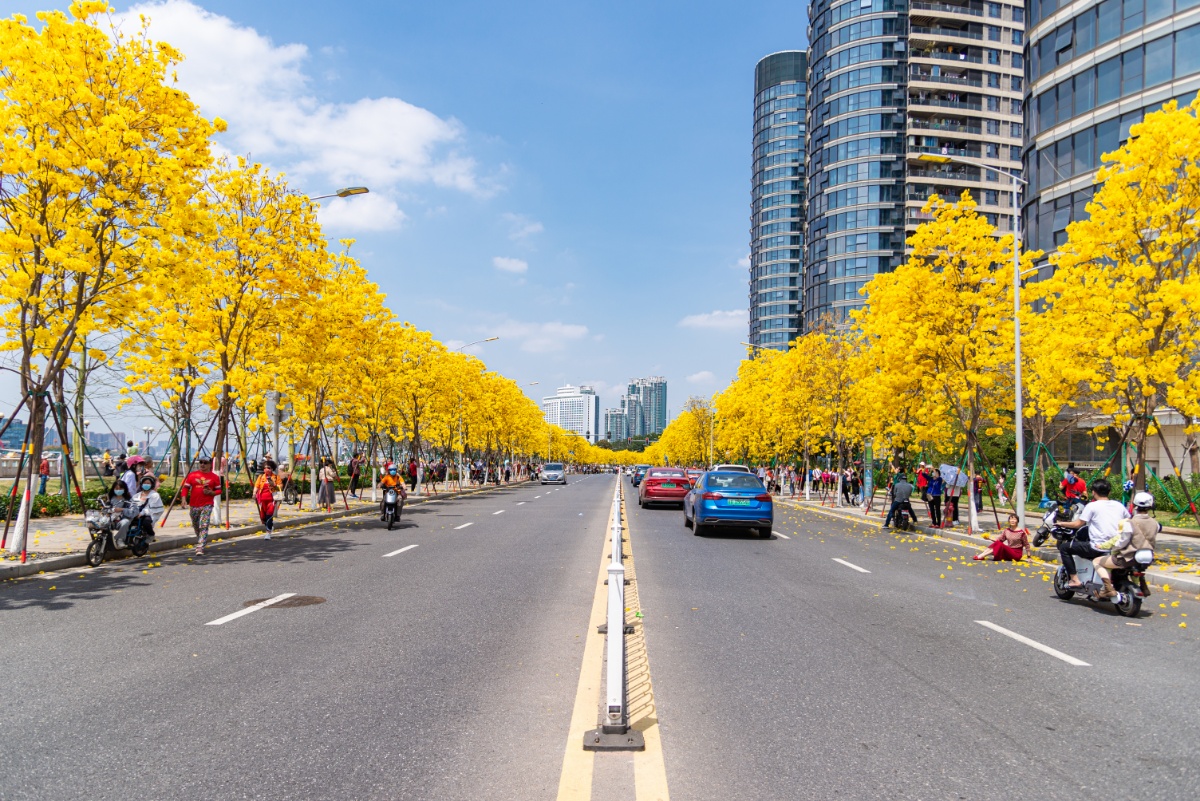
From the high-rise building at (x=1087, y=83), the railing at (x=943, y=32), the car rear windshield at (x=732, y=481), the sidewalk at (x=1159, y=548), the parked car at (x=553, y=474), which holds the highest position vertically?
the railing at (x=943, y=32)

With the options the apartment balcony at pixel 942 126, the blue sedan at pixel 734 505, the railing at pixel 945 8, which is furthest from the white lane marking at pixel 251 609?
the railing at pixel 945 8

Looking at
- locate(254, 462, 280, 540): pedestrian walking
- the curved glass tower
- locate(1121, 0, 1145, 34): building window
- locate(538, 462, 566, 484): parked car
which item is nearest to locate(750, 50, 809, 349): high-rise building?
the curved glass tower

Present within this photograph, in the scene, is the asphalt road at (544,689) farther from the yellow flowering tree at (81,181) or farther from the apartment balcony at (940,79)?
the apartment balcony at (940,79)

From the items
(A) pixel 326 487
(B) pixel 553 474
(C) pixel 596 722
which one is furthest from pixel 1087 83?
(B) pixel 553 474

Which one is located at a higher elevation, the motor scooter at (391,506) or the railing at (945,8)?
the railing at (945,8)

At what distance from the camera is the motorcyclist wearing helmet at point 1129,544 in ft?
31.8

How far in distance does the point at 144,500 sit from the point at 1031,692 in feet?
42.6

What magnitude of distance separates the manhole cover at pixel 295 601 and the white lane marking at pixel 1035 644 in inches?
288

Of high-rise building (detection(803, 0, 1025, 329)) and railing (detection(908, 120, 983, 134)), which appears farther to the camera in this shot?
railing (detection(908, 120, 983, 134))

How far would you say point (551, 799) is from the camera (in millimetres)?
3982

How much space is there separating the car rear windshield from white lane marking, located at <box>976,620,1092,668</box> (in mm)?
10165

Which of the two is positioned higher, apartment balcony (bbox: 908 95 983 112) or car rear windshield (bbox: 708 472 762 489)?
apartment balcony (bbox: 908 95 983 112)

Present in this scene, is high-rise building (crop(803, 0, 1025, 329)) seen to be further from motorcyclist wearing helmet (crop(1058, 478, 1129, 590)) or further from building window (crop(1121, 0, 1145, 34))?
motorcyclist wearing helmet (crop(1058, 478, 1129, 590))

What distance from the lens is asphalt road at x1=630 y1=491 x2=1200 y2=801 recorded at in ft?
14.2
